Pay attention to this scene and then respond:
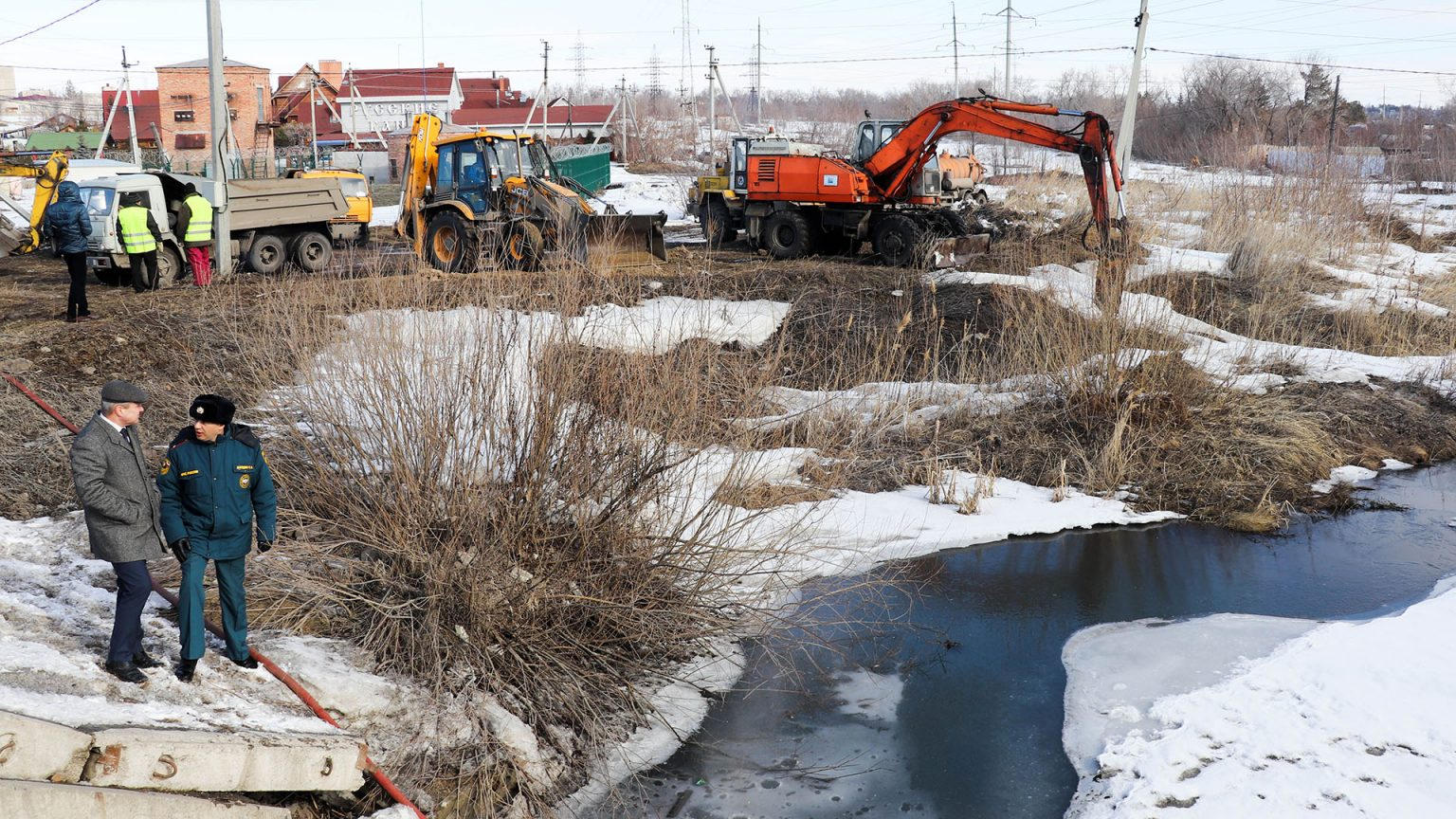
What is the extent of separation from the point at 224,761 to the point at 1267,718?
503 centimetres

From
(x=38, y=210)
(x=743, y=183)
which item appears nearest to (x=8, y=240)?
(x=38, y=210)

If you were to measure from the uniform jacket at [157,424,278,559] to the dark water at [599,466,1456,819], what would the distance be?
90.6 inches

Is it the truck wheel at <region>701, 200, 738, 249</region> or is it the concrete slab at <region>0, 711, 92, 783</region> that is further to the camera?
the truck wheel at <region>701, 200, 738, 249</region>

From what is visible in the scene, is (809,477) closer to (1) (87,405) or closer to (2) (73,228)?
(1) (87,405)

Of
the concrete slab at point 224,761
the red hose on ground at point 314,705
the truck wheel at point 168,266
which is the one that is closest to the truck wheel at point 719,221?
the truck wheel at point 168,266

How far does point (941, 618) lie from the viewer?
7.70m

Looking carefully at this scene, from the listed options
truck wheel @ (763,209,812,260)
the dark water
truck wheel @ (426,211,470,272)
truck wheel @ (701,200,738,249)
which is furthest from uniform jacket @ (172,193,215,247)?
the dark water

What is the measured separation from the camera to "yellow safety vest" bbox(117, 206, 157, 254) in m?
14.5

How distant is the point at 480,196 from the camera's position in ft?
55.8

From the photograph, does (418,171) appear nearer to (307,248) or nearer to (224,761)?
(307,248)

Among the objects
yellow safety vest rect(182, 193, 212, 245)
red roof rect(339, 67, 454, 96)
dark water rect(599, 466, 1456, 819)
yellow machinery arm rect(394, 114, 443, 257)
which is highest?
red roof rect(339, 67, 454, 96)

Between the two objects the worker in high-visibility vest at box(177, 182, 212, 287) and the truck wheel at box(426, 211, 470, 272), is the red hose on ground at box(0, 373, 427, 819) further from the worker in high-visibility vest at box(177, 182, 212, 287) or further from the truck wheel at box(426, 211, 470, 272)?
the truck wheel at box(426, 211, 470, 272)

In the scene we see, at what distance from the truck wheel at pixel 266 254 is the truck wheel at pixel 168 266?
1181 mm

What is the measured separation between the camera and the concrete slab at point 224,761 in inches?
168
